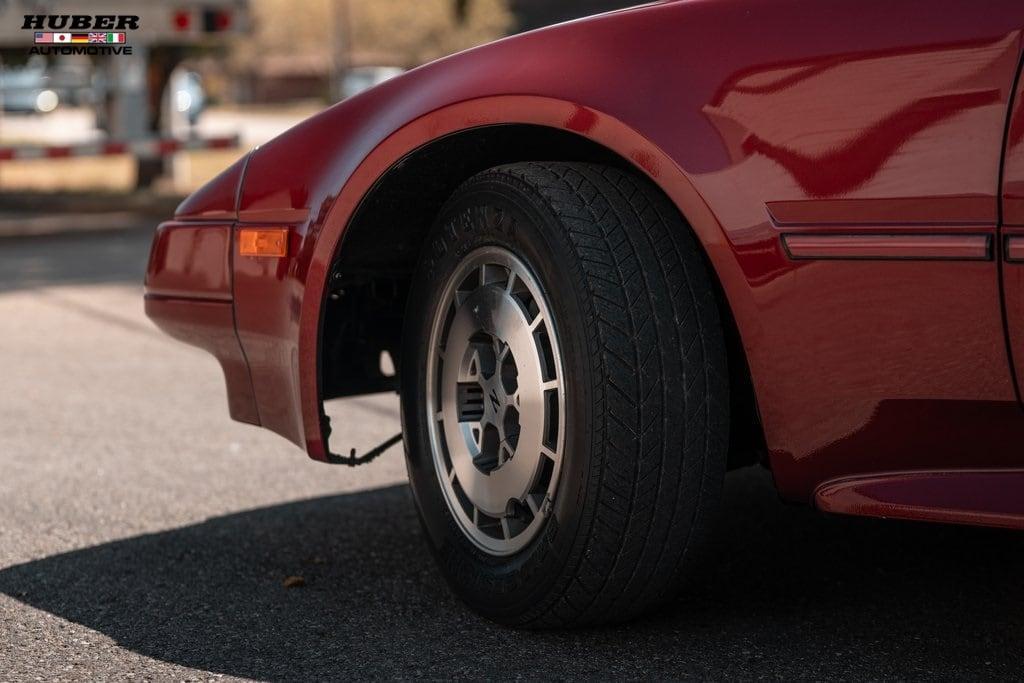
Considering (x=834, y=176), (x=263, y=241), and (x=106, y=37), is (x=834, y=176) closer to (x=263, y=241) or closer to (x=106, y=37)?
(x=263, y=241)

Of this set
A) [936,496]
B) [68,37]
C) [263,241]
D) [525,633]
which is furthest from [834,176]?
[68,37]

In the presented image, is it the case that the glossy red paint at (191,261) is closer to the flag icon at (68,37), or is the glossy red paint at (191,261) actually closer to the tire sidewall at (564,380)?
the tire sidewall at (564,380)

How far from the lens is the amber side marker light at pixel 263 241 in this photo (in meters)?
3.13

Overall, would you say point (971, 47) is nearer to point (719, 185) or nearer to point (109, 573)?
point (719, 185)

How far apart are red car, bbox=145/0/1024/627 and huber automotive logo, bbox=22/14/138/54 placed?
7.33 m

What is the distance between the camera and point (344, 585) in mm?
3221

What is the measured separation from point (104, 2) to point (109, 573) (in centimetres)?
1104

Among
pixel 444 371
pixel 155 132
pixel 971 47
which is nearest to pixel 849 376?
pixel 971 47

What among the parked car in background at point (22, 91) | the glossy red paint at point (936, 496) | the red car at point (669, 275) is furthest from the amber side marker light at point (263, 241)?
the parked car in background at point (22, 91)

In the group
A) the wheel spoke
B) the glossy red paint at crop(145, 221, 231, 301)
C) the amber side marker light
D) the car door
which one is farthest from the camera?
the glossy red paint at crop(145, 221, 231, 301)

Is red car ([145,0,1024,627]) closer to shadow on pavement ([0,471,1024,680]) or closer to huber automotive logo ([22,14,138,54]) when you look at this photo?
shadow on pavement ([0,471,1024,680])

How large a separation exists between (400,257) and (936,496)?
1400 millimetres

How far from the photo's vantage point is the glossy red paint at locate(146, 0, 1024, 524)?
2.27m

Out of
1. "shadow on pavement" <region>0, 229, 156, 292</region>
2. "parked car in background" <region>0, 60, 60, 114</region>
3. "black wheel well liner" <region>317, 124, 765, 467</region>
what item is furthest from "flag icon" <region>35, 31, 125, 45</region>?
"parked car in background" <region>0, 60, 60, 114</region>
